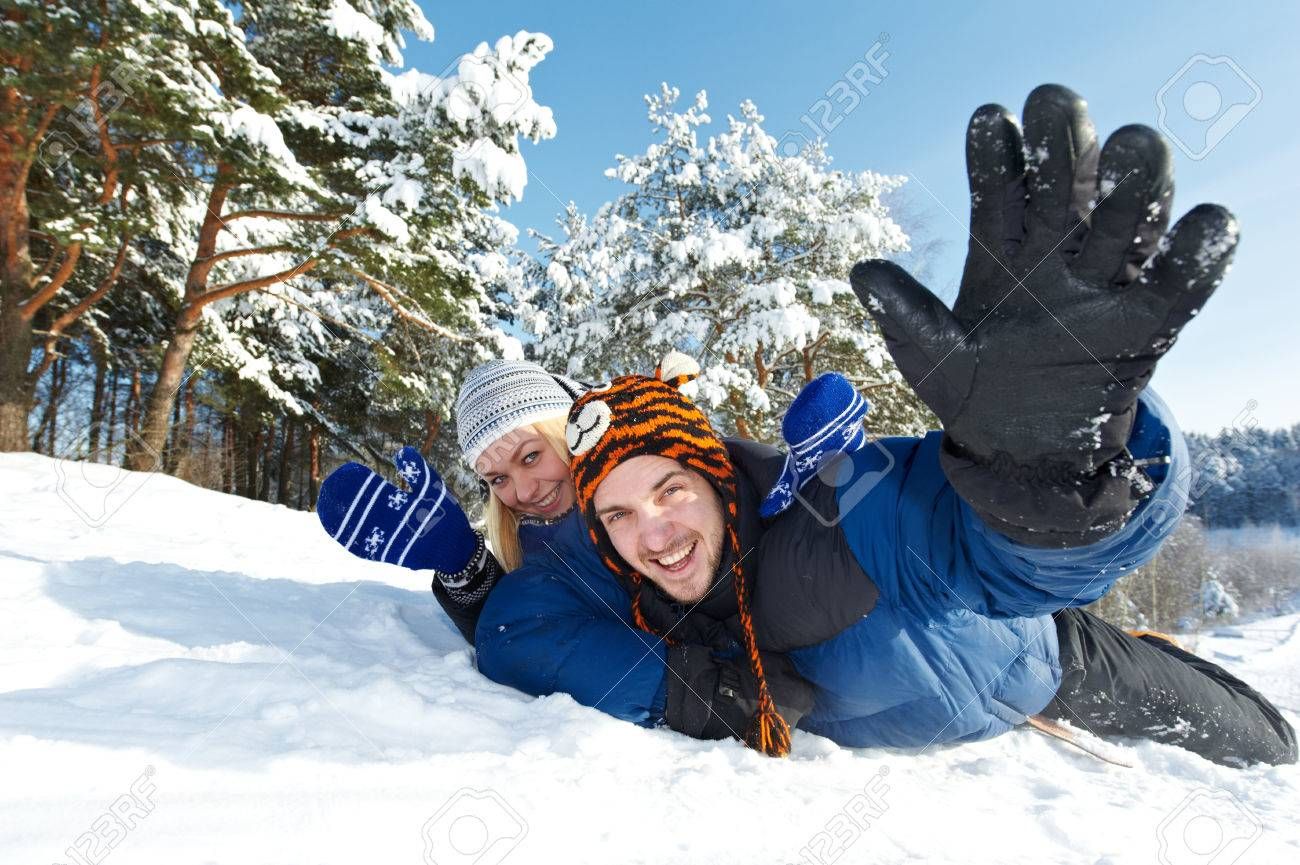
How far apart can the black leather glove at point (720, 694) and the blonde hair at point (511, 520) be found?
123 cm

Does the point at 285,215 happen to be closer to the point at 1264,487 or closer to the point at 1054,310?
the point at 1054,310

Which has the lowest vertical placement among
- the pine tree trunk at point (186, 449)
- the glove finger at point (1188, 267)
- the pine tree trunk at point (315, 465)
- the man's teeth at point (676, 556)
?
the pine tree trunk at point (315, 465)

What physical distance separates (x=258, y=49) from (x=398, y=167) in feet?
8.84

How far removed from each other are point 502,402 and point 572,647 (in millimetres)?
1277

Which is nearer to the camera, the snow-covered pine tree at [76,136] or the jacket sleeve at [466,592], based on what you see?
the jacket sleeve at [466,592]

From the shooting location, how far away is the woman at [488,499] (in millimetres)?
2461

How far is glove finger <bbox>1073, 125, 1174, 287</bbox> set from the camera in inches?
33.0

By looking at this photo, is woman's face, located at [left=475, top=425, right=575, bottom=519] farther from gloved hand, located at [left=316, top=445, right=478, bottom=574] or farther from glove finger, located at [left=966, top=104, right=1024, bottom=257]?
glove finger, located at [left=966, top=104, right=1024, bottom=257]

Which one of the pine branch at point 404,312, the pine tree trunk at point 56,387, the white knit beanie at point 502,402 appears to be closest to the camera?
the white knit beanie at point 502,402

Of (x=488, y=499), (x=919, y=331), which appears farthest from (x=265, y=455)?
(x=919, y=331)

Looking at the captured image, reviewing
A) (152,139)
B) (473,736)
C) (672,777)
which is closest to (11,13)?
(152,139)

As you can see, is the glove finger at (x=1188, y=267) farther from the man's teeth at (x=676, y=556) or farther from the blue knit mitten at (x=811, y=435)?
the man's teeth at (x=676, y=556)

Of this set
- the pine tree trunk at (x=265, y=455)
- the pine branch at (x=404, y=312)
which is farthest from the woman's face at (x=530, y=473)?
the pine tree trunk at (x=265, y=455)

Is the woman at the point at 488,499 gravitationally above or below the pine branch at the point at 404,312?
below
